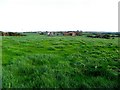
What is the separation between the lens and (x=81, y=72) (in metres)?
10.5

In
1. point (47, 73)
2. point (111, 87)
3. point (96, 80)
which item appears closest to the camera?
point (111, 87)

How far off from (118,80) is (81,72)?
1769mm

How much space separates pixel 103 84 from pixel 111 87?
1.11 feet

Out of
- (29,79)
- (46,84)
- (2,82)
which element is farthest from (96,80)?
(2,82)

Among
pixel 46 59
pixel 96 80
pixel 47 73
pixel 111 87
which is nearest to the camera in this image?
pixel 111 87

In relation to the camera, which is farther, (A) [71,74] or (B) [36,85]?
(A) [71,74]

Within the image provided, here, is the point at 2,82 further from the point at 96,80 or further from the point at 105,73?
the point at 105,73

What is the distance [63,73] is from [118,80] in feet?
7.74

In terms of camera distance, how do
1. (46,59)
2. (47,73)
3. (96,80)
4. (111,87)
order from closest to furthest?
(111,87)
(96,80)
(47,73)
(46,59)

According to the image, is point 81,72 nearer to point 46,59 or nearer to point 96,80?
point 96,80

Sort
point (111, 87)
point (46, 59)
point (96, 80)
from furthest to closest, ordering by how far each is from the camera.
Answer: point (46, 59), point (96, 80), point (111, 87)

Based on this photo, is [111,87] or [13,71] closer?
[111,87]

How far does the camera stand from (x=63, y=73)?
1027cm

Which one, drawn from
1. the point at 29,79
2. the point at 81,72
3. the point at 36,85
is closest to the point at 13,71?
the point at 29,79
